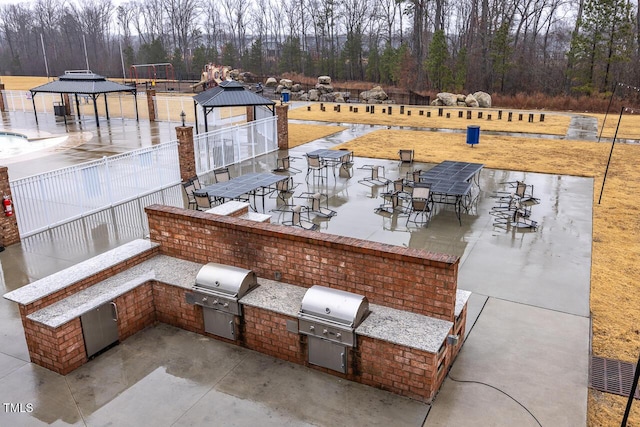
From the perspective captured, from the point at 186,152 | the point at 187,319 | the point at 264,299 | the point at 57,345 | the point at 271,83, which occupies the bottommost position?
the point at 187,319

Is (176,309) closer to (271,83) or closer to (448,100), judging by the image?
(448,100)

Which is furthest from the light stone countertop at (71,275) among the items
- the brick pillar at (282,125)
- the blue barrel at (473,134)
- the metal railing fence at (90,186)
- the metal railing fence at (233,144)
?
the blue barrel at (473,134)

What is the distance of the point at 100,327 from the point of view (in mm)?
6426

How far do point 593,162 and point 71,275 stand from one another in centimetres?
1744

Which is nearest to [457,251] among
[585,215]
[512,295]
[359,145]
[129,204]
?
[512,295]

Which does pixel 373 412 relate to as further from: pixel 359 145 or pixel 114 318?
pixel 359 145

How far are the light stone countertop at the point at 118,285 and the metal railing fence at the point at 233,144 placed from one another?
29.2 ft

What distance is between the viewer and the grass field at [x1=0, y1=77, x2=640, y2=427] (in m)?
6.85

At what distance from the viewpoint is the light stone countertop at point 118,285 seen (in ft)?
20.0

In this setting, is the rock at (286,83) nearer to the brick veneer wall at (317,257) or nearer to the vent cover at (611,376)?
the brick veneer wall at (317,257)

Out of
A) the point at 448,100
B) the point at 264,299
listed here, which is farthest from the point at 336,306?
the point at 448,100

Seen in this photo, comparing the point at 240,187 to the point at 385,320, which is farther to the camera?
the point at 240,187

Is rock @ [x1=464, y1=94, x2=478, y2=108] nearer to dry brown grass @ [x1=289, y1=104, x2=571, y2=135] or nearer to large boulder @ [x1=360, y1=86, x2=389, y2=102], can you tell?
dry brown grass @ [x1=289, y1=104, x2=571, y2=135]

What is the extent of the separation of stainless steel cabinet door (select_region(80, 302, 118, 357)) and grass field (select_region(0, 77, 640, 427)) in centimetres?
563
